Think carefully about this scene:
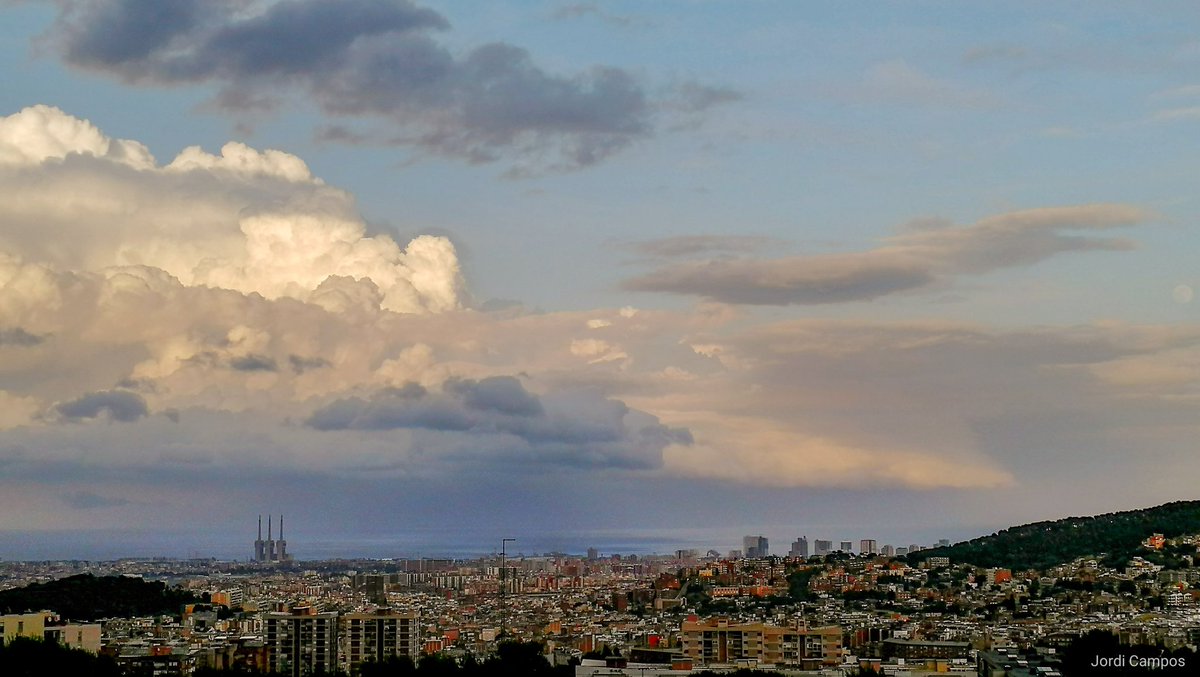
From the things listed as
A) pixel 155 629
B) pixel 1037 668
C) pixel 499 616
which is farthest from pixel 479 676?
pixel 499 616

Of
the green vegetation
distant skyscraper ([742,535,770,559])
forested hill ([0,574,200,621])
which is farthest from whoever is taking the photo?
distant skyscraper ([742,535,770,559])

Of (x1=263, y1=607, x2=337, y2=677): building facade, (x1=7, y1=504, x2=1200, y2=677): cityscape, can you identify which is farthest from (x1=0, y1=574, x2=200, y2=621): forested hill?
(x1=263, y1=607, x2=337, y2=677): building facade

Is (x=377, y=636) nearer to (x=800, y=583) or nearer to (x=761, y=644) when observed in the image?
(x=761, y=644)

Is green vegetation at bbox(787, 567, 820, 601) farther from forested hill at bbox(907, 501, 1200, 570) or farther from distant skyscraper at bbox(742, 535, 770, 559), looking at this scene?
distant skyscraper at bbox(742, 535, 770, 559)

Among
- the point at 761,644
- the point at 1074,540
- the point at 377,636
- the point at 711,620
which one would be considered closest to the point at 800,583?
the point at 1074,540

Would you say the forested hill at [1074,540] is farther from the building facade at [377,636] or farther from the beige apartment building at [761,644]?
the building facade at [377,636]

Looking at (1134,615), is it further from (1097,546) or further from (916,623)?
(1097,546)
